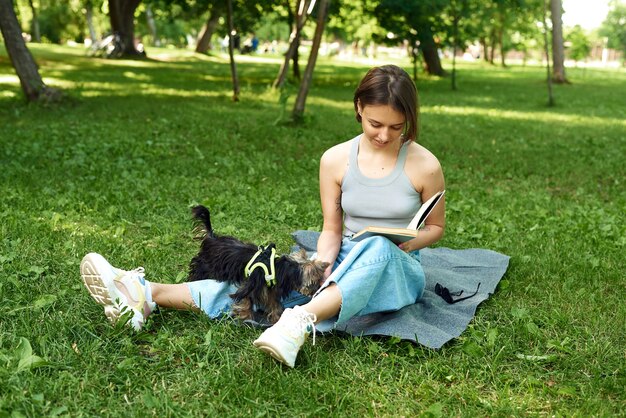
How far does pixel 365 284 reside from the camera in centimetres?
318

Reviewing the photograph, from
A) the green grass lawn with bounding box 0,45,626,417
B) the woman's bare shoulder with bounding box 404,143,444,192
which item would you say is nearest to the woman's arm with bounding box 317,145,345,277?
the woman's bare shoulder with bounding box 404,143,444,192

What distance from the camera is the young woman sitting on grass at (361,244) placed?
3143 millimetres

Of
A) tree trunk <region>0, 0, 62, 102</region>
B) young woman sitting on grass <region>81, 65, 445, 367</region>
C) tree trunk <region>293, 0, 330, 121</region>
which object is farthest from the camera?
tree trunk <region>0, 0, 62, 102</region>

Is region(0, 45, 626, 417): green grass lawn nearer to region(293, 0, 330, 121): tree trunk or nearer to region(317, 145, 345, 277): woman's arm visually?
region(293, 0, 330, 121): tree trunk

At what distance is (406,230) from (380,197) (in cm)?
42

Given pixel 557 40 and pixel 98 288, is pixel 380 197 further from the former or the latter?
pixel 557 40

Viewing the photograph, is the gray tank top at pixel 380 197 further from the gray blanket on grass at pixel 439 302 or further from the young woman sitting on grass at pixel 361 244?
the gray blanket on grass at pixel 439 302

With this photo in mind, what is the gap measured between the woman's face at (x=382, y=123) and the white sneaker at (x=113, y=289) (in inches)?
50.0

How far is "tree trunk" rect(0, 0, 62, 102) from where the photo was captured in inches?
435

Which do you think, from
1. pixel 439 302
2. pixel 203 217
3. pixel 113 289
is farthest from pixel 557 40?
pixel 113 289

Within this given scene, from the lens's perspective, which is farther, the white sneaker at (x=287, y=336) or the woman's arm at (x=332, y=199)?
the woman's arm at (x=332, y=199)

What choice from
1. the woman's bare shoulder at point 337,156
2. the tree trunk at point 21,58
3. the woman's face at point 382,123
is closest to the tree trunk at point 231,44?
the tree trunk at point 21,58

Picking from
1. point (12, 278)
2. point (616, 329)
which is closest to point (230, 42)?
point (12, 278)

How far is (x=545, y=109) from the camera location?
15.2 meters
